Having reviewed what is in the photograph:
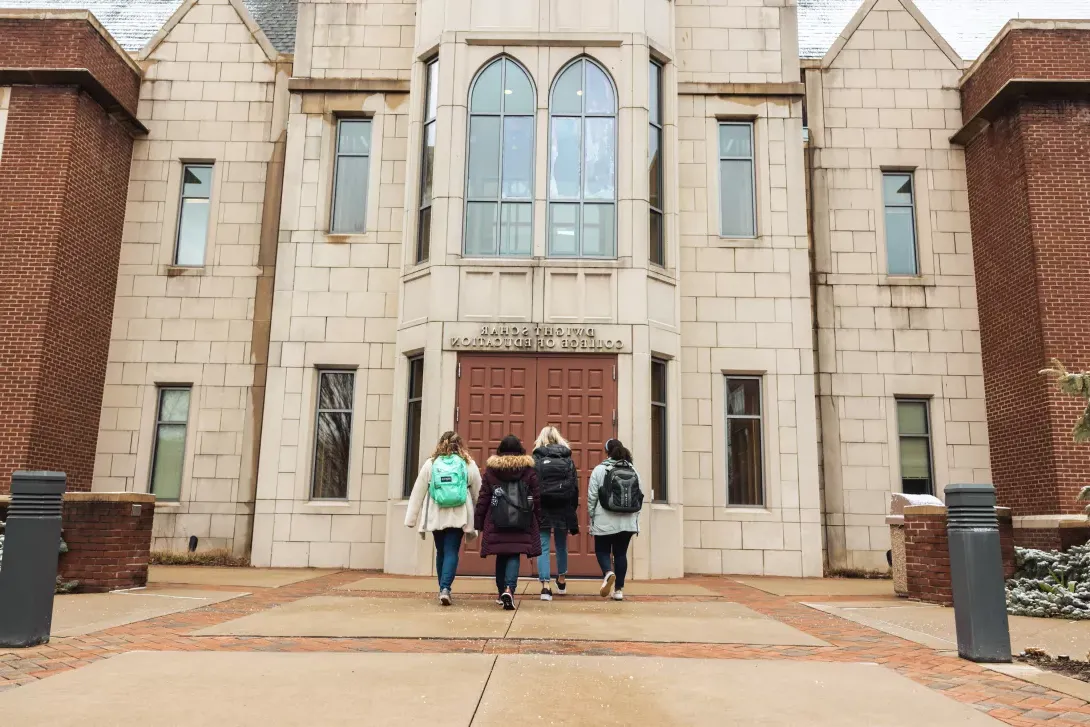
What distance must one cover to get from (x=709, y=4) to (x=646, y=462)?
338 inches

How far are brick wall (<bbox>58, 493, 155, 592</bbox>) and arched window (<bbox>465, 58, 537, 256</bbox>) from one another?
5964mm

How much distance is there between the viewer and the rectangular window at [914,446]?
46.5ft

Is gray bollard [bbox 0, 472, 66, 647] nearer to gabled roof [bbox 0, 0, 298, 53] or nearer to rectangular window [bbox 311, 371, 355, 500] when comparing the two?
rectangular window [bbox 311, 371, 355, 500]

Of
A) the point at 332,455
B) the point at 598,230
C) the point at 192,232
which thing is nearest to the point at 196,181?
the point at 192,232

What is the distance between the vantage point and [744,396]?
13883mm

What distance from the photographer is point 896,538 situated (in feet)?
33.5

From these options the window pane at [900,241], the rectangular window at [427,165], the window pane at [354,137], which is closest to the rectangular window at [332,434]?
the rectangular window at [427,165]

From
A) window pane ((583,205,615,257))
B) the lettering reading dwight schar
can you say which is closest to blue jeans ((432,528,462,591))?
the lettering reading dwight schar

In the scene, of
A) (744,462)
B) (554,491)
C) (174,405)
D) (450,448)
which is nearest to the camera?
(450,448)

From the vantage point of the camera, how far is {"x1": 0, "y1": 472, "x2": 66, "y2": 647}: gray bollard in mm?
5730

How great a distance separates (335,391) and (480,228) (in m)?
3.82

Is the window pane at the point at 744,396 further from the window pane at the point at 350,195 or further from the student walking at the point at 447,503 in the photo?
the window pane at the point at 350,195

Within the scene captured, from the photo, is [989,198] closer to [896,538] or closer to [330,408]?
[896,538]

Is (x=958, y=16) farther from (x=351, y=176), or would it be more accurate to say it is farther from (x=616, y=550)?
(x=616, y=550)
